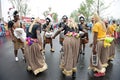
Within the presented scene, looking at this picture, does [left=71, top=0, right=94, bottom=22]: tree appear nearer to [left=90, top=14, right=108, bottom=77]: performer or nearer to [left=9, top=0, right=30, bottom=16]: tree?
[left=9, top=0, right=30, bottom=16]: tree

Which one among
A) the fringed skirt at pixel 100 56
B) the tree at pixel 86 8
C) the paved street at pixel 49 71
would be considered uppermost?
the tree at pixel 86 8

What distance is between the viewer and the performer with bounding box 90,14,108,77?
674cm

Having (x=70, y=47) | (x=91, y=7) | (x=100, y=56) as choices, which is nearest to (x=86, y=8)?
(x=91, y=7)

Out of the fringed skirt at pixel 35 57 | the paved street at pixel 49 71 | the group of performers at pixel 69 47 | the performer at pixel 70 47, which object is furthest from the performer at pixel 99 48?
the fringed skirt at pixel 35 57

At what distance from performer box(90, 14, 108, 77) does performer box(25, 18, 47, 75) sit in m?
1.55

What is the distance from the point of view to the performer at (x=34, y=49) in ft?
23.4

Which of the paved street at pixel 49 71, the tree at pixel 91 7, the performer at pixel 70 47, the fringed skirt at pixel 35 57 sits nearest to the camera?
the performer at pixel 70 47

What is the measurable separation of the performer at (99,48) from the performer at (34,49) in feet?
5.10

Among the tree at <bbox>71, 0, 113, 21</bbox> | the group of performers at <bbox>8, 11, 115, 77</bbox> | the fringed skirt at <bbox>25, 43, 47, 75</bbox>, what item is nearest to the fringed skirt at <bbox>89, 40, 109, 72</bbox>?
the group of performers at <bbox>8, 11, 115, 77</bbox>

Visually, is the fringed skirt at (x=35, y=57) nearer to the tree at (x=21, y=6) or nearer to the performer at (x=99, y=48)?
the performer at (x=99, y=48)

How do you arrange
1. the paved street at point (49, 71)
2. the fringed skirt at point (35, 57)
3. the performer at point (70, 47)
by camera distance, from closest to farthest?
the performer at point (70, 47) < the paved street at point (49, 71) < the fringed skirt at point (35, 57)

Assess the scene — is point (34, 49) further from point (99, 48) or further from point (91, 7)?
point (91, 7)

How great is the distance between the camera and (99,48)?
7.16m

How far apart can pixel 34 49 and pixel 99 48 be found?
187cm
